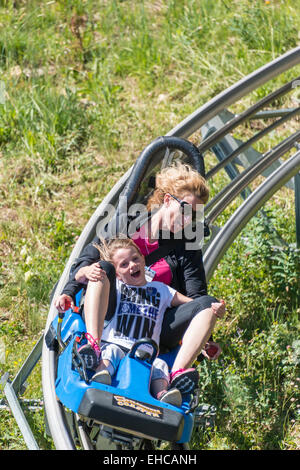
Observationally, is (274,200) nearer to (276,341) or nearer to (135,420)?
(276,341)

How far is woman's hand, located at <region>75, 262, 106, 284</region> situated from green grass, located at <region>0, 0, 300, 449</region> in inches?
44.7

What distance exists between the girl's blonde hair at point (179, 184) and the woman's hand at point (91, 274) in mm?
A: 683

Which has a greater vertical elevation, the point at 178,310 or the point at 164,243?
the point at 164,243

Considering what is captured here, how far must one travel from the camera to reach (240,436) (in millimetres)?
4031

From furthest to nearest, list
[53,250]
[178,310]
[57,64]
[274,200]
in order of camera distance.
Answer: [57,64] → [274,200] → [53,250] → [178,310]

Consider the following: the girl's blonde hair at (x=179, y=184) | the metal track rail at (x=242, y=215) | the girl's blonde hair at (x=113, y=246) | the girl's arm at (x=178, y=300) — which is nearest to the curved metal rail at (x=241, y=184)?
the metal track rail at (x=242, y=215)

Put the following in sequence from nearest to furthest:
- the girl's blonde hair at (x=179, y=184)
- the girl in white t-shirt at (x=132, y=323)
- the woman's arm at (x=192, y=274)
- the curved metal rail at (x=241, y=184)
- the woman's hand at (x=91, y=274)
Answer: the girl in white t-shirt at (x=132, y=323) → the woman's hand at (x=91, y=274) → the woman's arm at (x=192, y=274) → the girl's blonde hair at (x=179, y=184) → the curved metal rail at (x=241, y=184)

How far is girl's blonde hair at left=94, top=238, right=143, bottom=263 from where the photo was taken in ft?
10.9

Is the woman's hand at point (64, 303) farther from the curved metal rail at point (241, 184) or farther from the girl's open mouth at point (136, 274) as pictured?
the curved metal rail at point (241, 184)

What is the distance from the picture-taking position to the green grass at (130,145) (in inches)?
169

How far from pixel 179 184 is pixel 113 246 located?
1.90 ft

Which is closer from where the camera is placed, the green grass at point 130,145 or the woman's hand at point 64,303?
the woman's hand at point 64,303

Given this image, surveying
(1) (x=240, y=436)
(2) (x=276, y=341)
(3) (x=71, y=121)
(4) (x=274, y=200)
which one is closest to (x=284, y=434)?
(1) (x=240, y=436)

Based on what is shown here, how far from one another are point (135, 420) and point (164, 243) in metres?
1.15
